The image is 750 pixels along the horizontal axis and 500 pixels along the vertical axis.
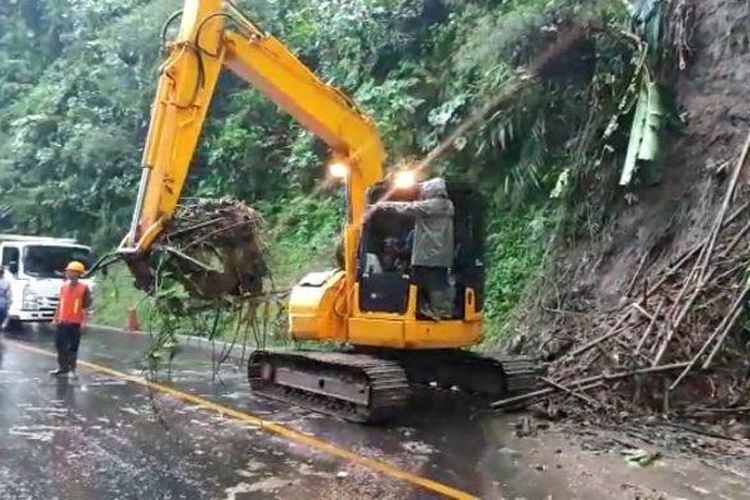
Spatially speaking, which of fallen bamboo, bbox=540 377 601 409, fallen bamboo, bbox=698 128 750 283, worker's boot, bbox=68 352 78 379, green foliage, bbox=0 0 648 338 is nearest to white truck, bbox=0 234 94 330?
green foliage, bbox=0 0 648 338

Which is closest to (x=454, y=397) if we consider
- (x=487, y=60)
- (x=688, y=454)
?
(x=688, y=454)

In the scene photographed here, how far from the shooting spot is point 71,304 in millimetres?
12852

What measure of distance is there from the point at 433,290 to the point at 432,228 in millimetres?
724

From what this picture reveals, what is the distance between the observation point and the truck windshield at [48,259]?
20812mm

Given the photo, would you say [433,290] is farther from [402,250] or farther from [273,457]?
[273,457]

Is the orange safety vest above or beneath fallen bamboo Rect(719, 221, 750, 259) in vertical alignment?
beneath

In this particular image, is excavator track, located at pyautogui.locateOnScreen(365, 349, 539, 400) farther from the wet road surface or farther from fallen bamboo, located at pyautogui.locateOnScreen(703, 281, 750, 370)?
fallen bamboo, located at pyautogui.locateOnScreen(703, 281, 750, 370)

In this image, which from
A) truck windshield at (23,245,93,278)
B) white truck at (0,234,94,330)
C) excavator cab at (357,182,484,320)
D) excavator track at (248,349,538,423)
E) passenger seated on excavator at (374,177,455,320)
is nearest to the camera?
excavator track at (248,349,538,423)

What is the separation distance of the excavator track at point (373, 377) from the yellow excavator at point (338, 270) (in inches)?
0.6

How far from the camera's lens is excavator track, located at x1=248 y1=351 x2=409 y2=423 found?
9.16 meters

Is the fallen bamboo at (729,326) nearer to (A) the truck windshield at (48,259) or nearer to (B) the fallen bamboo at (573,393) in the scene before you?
(B) the fallen bamboo at (573,393)

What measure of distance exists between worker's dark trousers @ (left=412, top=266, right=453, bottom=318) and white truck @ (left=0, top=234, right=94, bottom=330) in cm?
1256

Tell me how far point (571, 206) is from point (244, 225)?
4.97m

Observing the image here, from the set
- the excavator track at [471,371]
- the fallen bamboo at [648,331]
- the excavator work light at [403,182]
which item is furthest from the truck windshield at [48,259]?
the fallen bamboo at [648,331]
